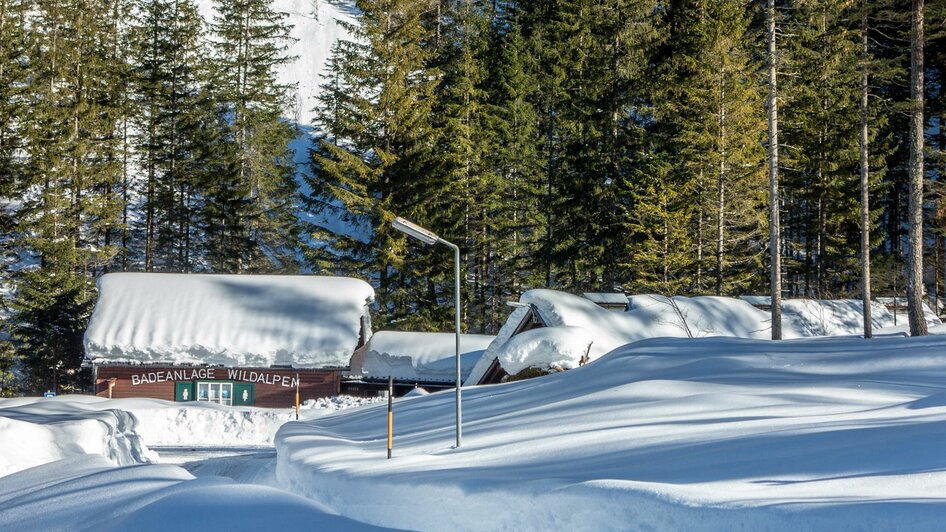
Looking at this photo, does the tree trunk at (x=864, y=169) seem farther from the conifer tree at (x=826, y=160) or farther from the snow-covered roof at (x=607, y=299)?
the conifer tree at (x=826, y=160)

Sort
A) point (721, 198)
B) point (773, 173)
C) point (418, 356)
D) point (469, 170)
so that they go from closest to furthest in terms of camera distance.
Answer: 1. point (773, 173)
2. point (418, 356)
3. point (721, 198)
4. point (469, 170)

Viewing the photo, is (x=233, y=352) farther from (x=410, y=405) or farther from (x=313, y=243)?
(x=313, y=243)

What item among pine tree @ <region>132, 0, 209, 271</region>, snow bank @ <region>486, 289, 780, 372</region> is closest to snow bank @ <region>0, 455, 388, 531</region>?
snow bank @ <region>486, 289, 780, 372</region>

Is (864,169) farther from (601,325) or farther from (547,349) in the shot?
(547,349)

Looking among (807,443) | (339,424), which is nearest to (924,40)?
(807,443)

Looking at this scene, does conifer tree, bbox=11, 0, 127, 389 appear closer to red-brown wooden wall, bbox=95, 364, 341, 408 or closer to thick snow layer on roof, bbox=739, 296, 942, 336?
red-brown wooden wall, bbox=95, 364, 341, 408

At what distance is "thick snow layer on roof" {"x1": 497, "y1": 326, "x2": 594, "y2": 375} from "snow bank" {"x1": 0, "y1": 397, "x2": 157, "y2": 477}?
30.4 ft

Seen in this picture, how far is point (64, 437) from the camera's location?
15.1 meters

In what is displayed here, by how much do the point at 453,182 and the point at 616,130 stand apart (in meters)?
8.21

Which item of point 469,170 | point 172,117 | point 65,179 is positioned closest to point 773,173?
point 469,170

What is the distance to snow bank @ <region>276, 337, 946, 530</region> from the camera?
7.27m

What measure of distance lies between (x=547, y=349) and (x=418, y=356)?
27.0 feet

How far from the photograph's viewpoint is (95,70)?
142 ft

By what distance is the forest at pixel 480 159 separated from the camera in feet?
112
